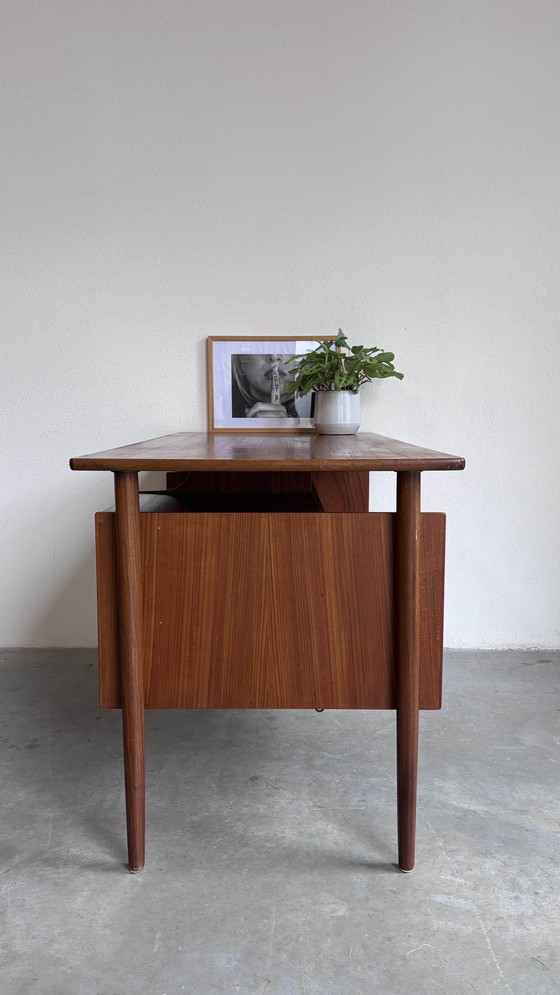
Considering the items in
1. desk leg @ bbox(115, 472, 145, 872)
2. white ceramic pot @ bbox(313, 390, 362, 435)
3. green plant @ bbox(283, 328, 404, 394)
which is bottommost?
desk leg @ bbox(115, 472, 145, 872)

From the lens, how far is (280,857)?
1384 mm

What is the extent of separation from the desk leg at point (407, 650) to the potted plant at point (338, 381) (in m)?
0.86

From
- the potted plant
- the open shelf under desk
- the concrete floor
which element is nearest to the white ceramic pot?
the potted plant

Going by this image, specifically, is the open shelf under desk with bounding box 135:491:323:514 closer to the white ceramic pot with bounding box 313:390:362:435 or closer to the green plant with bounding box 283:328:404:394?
the white ceramic pot with bounding box 313:390:362:435

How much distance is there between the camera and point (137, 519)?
4.24 feet

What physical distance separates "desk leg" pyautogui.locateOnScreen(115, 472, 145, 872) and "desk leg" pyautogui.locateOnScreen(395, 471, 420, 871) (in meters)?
0.50

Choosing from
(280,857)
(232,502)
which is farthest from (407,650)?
(232,502)

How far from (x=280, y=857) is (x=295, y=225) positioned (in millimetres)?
2046

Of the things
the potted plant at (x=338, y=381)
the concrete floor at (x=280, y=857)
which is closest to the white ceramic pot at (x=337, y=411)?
the potted plant at (x=338, y=381)

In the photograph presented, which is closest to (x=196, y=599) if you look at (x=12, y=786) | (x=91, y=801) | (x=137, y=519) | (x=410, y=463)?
(x=137, y=519)

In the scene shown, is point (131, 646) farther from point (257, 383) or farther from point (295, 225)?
point (295, 225)

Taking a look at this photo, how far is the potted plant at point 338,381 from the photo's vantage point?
6.96 ft

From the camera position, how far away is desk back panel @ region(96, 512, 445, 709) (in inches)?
51.3

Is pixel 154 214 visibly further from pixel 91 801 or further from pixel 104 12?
pixel 91 801
